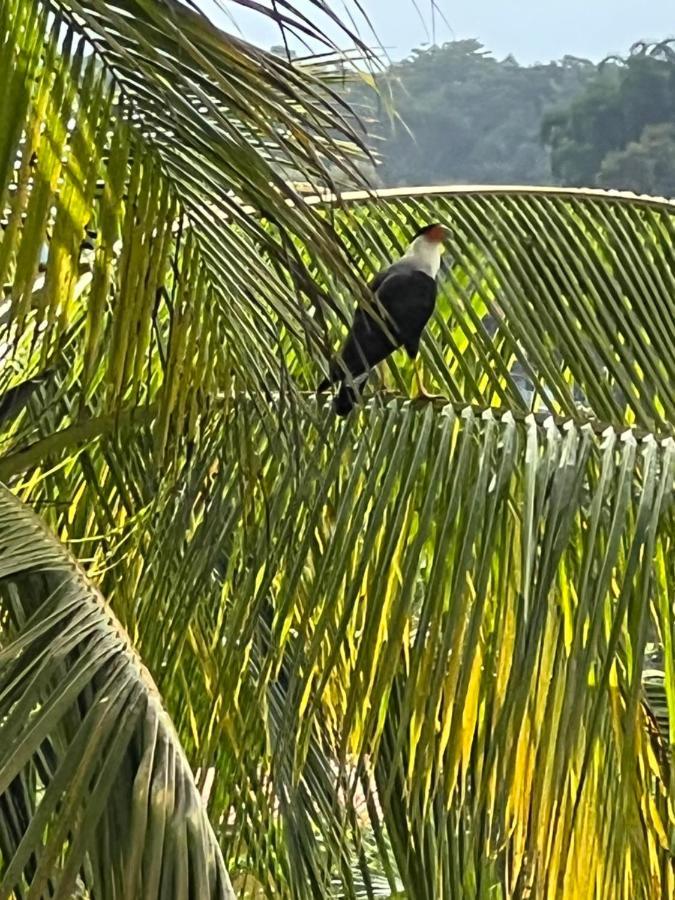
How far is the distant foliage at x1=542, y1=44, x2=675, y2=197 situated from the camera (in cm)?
237

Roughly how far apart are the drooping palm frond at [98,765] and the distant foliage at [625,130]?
75.7 inches

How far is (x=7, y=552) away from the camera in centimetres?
73

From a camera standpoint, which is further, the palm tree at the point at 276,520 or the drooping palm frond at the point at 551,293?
the drooping palm frond at the point at 551,293

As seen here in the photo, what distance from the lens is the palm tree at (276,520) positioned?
1.98 ft

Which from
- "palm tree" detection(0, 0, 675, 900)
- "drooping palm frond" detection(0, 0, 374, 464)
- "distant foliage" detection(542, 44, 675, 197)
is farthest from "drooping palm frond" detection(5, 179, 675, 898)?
"distant foliage" detection(542, 44, 675, 197)

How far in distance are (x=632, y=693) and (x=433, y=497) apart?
211 mm

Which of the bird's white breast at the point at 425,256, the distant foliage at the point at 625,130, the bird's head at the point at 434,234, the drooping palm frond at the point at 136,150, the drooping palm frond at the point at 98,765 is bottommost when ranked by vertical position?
the drooping palm frond at the point at 98,765

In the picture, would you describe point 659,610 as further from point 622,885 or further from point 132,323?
point 132,323

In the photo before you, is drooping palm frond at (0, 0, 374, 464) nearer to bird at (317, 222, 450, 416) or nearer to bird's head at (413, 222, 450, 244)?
bird at (317, 222, 450, 416)

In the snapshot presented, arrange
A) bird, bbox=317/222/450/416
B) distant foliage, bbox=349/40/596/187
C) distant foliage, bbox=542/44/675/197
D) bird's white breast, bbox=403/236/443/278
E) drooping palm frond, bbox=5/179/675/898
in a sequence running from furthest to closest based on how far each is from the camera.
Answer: distant foliage, bbox=542/44/675/197
distant foliage, bbox=349/40/596/187
bird's white breast, bbox=403/236/443/278
bird, bbox=317/222/450/416
drooping palm frond, bbox=5/179/675/898

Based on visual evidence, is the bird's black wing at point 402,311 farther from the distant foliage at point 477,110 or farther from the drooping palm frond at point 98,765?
the distant foliage at point 477,110

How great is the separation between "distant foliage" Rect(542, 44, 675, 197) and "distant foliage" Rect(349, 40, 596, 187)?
0.16ft

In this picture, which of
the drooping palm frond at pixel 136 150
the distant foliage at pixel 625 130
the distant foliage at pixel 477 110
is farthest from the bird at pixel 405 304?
the distant foliage at pixel 625 130

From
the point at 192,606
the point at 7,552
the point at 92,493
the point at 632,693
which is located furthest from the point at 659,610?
the point at 92,493
